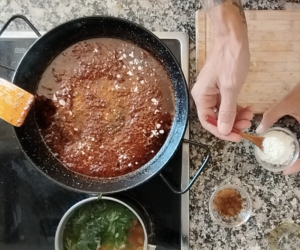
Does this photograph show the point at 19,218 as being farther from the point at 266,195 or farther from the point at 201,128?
the point at 266,195

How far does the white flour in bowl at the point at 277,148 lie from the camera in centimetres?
111

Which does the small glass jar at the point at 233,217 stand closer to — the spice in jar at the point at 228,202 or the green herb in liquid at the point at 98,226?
the spice in jar at the point at 228,202

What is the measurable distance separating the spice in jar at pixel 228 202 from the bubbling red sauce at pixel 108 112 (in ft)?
0.74

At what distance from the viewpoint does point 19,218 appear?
3.84 ft

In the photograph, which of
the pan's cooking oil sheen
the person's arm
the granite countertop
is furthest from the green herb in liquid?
the person's arm

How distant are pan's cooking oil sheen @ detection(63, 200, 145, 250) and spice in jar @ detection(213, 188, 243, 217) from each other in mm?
224

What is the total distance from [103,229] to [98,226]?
0.6 inches

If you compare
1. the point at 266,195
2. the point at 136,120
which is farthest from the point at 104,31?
the point at 266,195

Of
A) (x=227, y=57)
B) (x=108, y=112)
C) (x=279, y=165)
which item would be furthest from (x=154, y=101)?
(x=279, y=165)

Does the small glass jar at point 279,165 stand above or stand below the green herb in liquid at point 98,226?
above

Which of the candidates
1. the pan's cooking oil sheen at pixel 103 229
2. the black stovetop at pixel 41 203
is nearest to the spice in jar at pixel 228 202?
the black stovetop at pixel 41 203

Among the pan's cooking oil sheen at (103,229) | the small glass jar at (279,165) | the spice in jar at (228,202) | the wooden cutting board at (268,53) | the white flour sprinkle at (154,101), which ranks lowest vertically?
the pan's cooking oil sheen at (103,229)

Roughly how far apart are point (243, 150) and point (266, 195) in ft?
0.46

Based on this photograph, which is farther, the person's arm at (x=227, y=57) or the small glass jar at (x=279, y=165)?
the small glass jar at (x=279, y=165)
